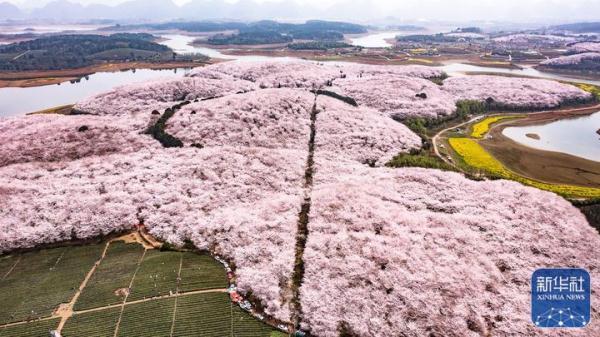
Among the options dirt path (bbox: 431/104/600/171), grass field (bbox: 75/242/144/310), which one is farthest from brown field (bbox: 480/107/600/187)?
grass field (bbox: 75/242/144/310)

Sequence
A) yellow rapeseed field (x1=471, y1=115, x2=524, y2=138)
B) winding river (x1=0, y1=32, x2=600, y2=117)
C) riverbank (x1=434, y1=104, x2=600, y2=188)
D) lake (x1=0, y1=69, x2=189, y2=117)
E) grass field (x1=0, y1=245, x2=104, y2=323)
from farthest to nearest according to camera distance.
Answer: winding river (x1=0, y1=32, x2=600, y2=117) → lake (x1=0, y1=69, x2=189, y2=117) → yellow rapeseed field (x1=471, y1=115, x2=524, y2=138) → riverbank (x1=434, y1=104, x2=600, y2=188) → grass field (x1=0, y1=245, x2=104, y2=323)

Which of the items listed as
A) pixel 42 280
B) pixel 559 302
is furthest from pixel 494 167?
pixel 42 280

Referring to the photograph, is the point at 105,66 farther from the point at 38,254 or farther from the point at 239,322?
the point at 239,322

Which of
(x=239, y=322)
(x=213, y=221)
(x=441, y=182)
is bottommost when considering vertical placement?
(x=239, y=322)

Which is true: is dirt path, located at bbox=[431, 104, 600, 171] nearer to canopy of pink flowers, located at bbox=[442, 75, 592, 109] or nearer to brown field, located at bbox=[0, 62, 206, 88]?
canopy of pink flowers, located at bbox=[442, 75, 592, 109]

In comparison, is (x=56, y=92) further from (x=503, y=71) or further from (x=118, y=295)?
(x=503, y=71)

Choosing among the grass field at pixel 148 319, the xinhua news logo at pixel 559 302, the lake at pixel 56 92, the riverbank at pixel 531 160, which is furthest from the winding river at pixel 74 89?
the xinhua news logo at pixel 559 302

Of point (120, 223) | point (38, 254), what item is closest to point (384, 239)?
point (120, 223)
